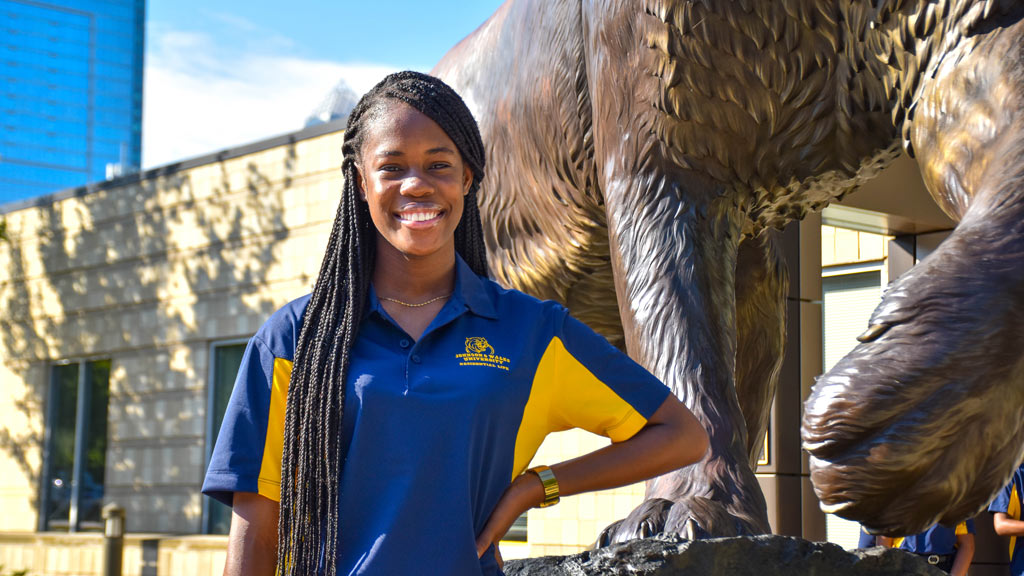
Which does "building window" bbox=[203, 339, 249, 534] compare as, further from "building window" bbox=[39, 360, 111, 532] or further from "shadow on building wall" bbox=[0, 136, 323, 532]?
"building window" bbox=[39, 360, 111, 532]

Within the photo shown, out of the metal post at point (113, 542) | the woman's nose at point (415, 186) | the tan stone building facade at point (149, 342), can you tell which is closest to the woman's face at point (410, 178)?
the woman's nose at point (415, 186)

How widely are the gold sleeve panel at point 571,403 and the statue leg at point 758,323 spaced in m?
1.94

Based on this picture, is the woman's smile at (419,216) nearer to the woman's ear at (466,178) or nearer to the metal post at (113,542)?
the woman's ear at (466,178)

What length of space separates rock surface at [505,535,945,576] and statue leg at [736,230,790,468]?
5.04ft

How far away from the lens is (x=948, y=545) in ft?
20.5

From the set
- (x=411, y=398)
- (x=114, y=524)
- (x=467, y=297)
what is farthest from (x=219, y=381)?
(x=411, y=398)

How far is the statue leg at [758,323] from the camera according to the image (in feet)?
12.8

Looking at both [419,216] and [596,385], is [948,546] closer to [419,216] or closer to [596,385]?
[596,385]

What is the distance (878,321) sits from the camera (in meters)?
1.81

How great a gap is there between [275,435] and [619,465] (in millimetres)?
508

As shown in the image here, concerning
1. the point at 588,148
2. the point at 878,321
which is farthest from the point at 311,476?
the point at 588,148

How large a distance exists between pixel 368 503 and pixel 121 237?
1505 centimetres

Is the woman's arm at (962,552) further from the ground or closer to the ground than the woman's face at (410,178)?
closer to the ground

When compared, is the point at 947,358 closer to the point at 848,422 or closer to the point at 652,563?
the point at 848,422
